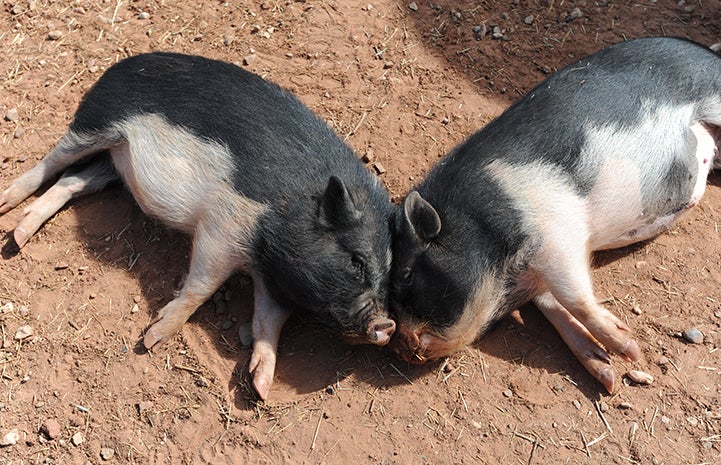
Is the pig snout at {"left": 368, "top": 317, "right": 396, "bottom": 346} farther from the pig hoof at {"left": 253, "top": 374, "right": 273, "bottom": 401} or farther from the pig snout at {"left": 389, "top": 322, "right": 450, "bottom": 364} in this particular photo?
the pig hoof at {"left": 253, "top": 374, "right": 273, "bottom": 401}

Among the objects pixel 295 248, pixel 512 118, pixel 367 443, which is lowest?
pixel 367 443

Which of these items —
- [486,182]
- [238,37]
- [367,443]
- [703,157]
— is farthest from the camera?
[238,37]

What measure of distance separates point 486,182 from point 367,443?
1.70m

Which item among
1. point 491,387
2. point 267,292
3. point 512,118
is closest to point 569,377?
point 491,387

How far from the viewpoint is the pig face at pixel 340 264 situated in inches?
165

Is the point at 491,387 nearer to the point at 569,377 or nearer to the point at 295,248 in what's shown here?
the point at 569,377

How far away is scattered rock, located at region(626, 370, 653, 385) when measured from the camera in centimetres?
423

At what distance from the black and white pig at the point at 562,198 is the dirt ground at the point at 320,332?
0.70ft

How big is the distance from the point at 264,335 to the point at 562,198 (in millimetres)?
2042

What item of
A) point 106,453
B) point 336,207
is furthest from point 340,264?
point 106,453

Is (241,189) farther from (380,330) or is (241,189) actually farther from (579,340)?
(579,340)

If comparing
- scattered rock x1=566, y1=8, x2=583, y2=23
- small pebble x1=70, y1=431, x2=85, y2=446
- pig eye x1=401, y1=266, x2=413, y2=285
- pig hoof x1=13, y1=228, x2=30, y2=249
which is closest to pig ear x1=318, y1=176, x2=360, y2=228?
pig eye x1=401, y1=266, x2=413, y2=285

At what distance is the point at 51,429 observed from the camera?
4.07 meters

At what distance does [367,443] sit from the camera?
4.05 meters
